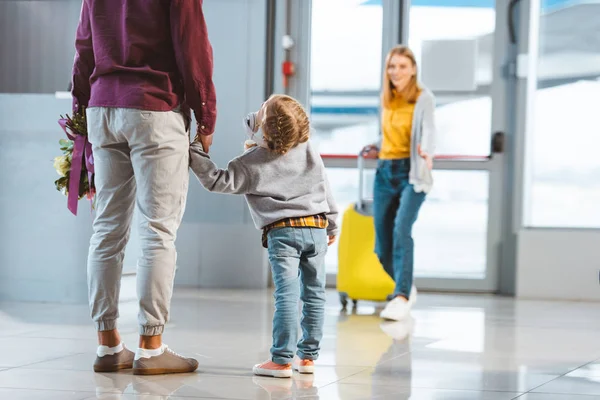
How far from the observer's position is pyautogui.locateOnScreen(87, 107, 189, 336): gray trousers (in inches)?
112

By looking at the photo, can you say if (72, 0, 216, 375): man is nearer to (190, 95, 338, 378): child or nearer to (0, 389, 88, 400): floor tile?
(190, 95, 338, 378): child

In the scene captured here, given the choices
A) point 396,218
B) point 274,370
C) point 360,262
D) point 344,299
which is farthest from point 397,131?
point 274,370

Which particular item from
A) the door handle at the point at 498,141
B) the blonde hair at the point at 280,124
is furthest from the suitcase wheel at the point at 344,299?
the blonde hair at the point at 280,124

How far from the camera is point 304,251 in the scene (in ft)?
10.0

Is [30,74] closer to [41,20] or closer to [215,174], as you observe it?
[41,20]

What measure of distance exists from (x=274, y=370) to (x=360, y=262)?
236cm

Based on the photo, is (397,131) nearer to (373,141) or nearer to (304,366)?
(373,141)

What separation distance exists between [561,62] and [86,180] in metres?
3.89

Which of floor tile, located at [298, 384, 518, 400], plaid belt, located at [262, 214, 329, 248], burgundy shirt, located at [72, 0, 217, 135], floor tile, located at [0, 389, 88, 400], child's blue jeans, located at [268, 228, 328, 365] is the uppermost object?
burgundy shirt, located at [72, 0, 217, 135]

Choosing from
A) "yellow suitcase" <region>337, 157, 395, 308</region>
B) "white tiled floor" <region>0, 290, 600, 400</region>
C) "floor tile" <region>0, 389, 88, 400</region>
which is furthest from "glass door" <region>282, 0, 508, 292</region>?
"floor tile" <region>0, 389, 88, 400</region>

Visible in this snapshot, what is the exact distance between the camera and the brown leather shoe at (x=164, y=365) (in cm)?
288

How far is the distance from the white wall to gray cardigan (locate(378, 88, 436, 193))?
162 cm

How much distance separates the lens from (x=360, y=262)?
5238mm

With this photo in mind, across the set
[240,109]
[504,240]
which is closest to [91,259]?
[240,109]
